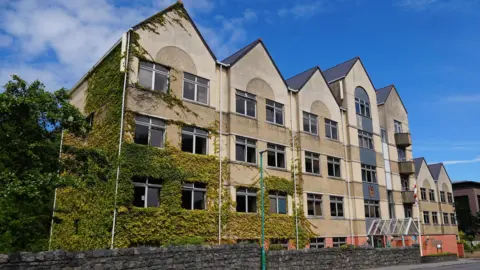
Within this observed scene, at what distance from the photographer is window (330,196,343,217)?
3080cm

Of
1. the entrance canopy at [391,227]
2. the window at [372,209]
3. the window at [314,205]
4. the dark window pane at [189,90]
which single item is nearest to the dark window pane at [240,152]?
the dark window pane at [189,90]

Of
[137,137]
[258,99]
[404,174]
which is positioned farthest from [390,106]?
[137,137]

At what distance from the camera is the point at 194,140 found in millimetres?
23859

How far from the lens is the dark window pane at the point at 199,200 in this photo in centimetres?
2298

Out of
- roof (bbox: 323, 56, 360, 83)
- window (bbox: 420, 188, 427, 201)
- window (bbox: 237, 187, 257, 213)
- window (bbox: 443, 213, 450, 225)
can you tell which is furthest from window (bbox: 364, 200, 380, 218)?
window (bbox: 443, 213, 450, 225)

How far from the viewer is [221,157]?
81.0 ft

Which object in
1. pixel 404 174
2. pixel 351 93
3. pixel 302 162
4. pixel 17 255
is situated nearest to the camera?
pixel 17 255

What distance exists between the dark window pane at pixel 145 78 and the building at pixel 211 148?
6 cm

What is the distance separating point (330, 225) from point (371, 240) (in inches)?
216

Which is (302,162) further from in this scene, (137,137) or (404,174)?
(404,174)

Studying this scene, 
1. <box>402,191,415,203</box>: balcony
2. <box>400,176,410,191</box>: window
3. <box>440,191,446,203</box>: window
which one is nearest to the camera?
<box>402,191,415,203</box>: balcony

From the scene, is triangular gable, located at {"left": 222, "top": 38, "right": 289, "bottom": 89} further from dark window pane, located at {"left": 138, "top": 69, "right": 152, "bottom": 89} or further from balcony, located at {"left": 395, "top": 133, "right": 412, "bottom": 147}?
balcony, located at {"left": 395, "top": 133, "right": 412, "bottom": 147}

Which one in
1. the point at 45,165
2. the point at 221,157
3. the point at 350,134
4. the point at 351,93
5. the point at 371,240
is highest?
the point at 351,93

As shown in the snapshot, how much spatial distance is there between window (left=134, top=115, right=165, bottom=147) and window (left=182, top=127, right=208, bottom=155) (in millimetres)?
1483
